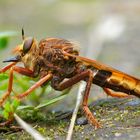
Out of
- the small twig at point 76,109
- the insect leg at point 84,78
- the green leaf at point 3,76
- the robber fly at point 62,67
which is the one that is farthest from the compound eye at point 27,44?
the small twig at point 76,109

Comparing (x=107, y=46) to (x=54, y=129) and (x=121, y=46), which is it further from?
(x=54, y=129)

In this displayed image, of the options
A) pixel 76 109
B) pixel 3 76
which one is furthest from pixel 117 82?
pixel 3 76

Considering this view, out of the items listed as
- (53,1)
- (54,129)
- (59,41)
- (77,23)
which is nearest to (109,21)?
(77,23)

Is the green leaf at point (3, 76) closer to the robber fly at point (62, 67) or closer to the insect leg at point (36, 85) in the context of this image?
the robber fly at point (62, 67)

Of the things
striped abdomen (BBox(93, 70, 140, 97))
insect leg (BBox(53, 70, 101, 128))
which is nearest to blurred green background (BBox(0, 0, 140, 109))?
striped abdomen (BBox(93, 70, 140, 97))

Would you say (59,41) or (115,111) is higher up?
(59,41)

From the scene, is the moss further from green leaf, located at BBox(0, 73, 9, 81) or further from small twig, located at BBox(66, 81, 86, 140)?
green leaf, located at BBox(0, 73, 9, 81)
